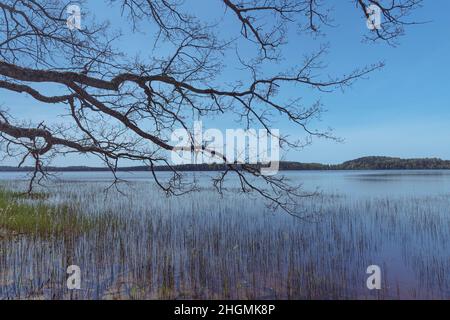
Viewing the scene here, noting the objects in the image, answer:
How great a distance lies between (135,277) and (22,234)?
4.23 m

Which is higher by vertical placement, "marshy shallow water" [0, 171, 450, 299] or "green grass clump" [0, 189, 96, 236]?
"green grass clump" [0, 189, 96, 236]

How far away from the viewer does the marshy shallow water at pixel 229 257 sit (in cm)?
514

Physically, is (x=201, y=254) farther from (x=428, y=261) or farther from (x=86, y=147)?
(x=428, y=261)

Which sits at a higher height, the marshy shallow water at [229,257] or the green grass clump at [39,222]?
the green grass clump at [39,222]

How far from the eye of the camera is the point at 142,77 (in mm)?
5285

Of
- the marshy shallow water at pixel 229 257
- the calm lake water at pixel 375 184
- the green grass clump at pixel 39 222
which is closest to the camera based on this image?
the marshy shallow water at pixel 229 257

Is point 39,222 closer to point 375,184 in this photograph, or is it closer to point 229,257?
point 229,257

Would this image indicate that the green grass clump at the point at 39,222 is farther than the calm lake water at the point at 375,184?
No

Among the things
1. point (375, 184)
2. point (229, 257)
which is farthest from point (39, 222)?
point (375, 184)

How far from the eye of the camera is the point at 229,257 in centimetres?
671

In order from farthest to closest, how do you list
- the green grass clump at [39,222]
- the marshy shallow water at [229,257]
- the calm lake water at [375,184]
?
1. the calm lake water at [375,184]
2. the green grass clump at [39,222]
3. the marshy shallow water at [229,257]

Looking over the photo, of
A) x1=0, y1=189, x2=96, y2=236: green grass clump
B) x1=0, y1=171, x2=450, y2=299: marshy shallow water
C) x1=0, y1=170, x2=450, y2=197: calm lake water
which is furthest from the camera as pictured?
x1=0, y1=170, x2=450, y2=197: calm lake water

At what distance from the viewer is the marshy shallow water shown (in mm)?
5145

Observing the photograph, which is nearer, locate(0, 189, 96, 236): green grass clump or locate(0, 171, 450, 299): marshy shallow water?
locate(0, 171, 450, 299): marshy shallow water
